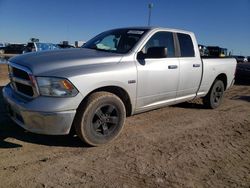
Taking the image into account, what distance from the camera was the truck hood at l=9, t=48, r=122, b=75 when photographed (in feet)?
12.8

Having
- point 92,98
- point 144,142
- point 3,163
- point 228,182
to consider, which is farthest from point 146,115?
point 3,163

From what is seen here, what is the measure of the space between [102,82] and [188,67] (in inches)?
92.2

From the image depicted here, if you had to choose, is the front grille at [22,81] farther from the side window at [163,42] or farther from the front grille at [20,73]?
the side window at [163,42]

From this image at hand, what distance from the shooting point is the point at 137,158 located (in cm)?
395

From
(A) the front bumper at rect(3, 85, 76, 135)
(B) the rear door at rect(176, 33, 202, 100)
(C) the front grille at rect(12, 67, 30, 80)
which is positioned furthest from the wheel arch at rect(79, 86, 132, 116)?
(B) the rear door at rect(176, 33, 202, 100)

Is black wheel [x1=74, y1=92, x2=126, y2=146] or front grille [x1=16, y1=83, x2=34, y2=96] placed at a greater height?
front grille [x1=16, y1=83, x2=34, y2=96]

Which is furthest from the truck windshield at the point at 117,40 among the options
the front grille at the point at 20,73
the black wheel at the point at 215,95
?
the black wheel at the point at 215,95

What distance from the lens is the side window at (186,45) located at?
5871mm

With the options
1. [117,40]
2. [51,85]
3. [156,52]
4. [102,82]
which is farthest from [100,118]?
[117,40]

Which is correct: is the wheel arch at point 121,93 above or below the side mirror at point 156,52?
below

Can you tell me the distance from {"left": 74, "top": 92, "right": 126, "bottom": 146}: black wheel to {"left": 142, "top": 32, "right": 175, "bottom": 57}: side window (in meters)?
1.23

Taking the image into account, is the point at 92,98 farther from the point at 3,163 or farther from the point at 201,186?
the point at 201,186

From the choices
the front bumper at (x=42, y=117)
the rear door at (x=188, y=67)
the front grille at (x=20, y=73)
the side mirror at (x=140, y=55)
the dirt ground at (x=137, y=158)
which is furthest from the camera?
the rear door at (x=188, y=67)

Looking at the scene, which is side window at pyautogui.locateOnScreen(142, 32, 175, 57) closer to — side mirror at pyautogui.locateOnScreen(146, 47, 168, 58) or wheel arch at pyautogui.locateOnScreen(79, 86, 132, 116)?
side mirror at pyautogui.locateOnScreen(146, 47, 168, 58)
